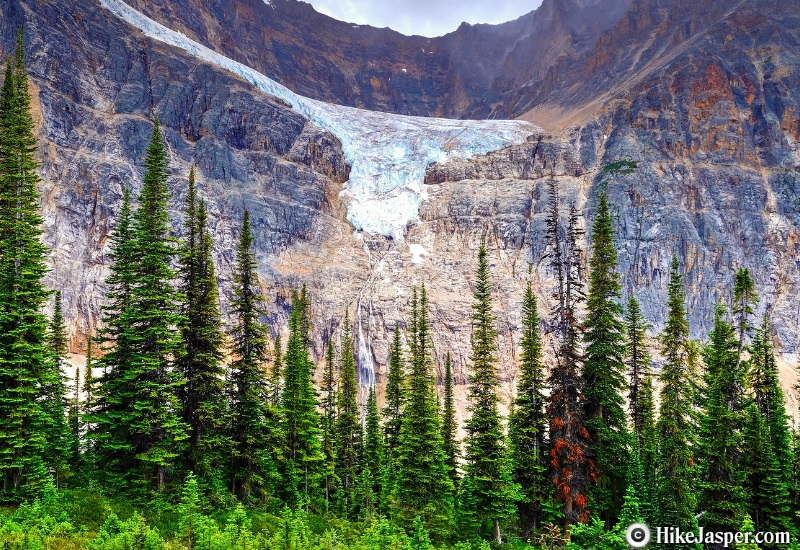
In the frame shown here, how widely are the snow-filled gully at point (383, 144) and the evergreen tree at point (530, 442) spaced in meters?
115

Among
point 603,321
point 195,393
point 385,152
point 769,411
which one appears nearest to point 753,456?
point 769,411

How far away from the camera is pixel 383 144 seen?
182750 millimetres

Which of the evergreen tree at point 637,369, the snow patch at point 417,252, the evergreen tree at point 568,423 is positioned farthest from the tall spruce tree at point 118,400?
the snow patch at point 417,252

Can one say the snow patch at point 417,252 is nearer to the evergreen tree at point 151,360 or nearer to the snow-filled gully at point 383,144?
the snow-filled gully at point 383,144

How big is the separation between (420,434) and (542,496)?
8357mm

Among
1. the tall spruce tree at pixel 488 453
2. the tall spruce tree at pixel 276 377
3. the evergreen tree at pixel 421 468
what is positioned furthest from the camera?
the tall spruce tree at pixel 276 377

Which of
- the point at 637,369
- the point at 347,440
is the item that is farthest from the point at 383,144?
the point at 637,369

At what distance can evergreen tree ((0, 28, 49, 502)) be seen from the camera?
914 inches

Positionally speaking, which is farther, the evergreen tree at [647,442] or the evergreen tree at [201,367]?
the evergreen tree at [647,442]

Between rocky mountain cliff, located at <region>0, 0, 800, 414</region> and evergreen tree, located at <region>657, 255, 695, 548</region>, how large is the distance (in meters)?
89.8

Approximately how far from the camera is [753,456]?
107 ft

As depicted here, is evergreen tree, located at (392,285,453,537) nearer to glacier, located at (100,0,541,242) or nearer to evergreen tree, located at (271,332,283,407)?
evergreen tree, located at (271,332,283,407)

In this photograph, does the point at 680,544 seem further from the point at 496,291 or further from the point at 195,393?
the point at 496,291

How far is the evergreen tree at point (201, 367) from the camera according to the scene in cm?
2995
